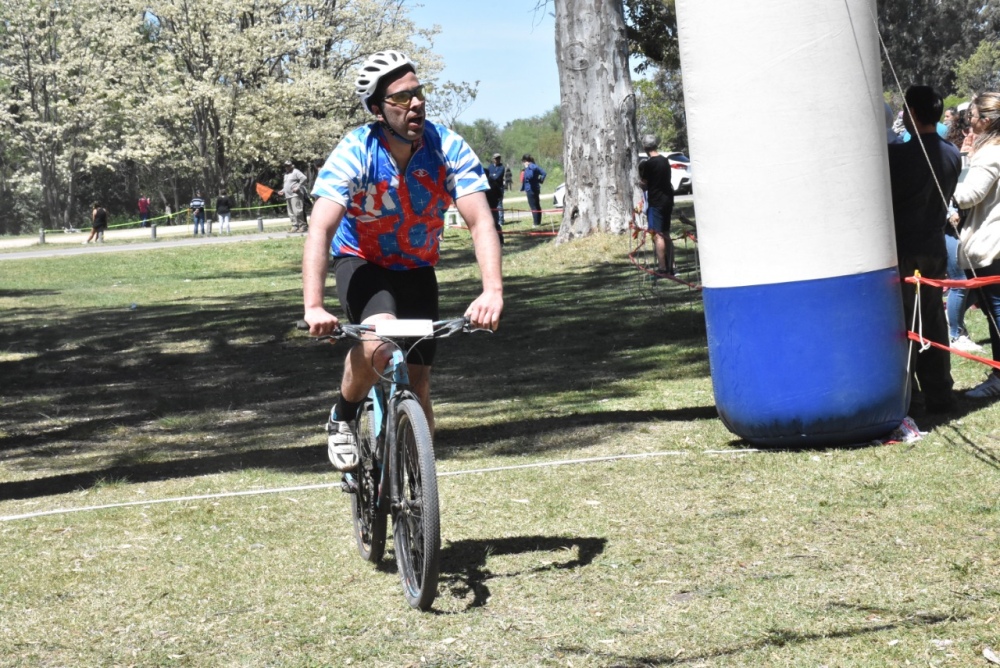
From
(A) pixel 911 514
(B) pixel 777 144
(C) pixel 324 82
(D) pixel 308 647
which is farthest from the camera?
(C) pixel 324 82

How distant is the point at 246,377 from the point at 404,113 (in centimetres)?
755

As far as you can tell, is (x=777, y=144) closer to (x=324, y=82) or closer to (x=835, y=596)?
(x=835, y=596)

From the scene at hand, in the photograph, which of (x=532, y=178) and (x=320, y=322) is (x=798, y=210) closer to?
(x=320, y=322)

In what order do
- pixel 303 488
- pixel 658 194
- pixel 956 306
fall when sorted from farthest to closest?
pixel 658 194 → pixel 956 306 → pixel 303 488

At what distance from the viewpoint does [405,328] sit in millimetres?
4812

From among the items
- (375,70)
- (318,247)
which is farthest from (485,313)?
(375,70)

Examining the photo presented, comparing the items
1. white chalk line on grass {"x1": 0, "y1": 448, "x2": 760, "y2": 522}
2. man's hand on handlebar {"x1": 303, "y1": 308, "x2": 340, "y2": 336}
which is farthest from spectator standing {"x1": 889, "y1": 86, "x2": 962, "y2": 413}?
man's hand on handlebar {"x1": 303, "y1": 308, "x2": 340, "y2": 336}

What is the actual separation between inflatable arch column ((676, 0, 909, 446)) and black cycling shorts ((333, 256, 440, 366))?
2.12 metres

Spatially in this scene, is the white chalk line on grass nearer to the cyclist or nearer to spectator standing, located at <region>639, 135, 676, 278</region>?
the cyclist

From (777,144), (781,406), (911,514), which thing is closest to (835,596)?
(911,514)

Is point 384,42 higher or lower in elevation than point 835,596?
higher

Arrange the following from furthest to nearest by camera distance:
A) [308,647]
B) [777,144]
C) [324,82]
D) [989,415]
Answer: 1. [324,82]
2. [989,415]
3. [777,144]
4. [308,647]

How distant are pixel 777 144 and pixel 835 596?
2.74m

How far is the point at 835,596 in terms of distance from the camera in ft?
15.6
